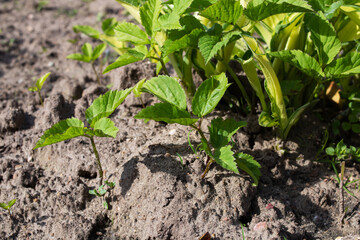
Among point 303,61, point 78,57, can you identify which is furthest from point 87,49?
point 303,61

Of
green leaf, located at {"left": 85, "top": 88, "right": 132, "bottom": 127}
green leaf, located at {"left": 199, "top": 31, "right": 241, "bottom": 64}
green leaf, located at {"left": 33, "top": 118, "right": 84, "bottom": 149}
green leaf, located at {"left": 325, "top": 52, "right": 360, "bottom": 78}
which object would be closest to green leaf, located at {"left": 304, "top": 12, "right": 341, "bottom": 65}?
green leaf, located at {"left": 325, "top": 52, "right": 360, "bottom": 78}

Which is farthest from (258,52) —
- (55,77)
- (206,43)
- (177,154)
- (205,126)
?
(55,77)

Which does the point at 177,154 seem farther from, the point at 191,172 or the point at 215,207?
the point at 215,207

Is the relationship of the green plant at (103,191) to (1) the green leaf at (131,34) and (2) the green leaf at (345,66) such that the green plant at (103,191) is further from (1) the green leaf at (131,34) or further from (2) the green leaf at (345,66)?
(2) the green leaf at (345,66)

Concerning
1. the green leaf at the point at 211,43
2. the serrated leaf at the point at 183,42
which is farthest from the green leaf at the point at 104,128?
the green leaf at the point at 211,43

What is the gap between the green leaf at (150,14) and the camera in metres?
1.65

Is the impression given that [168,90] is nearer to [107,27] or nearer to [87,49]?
[87,49]

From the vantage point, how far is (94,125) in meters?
1.65

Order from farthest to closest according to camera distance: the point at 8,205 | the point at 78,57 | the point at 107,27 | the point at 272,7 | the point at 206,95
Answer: the point at 107,27 → the point at 78,57 → the point at 8,205 → the point at 206,95 → the point at 272,7

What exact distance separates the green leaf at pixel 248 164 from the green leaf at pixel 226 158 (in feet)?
0.42

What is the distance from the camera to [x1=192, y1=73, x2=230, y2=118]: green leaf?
155 cm

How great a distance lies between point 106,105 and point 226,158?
0.59m

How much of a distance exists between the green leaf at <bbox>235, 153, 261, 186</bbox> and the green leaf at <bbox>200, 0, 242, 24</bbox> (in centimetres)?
59

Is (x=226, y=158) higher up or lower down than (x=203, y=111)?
lower down
